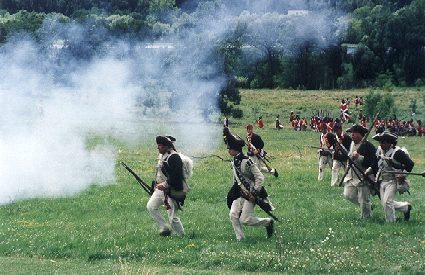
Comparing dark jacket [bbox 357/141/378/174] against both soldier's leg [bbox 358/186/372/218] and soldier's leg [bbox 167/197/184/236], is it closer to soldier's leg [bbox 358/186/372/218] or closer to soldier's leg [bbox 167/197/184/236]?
soldier's leg [bbox 358/186/372/218]

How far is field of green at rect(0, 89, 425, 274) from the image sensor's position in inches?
528

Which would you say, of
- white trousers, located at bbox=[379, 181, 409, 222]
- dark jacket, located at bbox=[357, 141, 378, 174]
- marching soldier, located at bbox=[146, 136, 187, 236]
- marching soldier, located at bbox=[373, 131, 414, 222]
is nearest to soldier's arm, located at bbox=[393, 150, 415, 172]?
marching soldier, located at bbox=[373, 131, 414, 222]

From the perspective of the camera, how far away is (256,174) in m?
15.5

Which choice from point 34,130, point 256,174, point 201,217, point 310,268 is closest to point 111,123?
point 34,130

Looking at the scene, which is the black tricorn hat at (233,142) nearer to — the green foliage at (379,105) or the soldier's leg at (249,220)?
the soldier's leg at (249,220)

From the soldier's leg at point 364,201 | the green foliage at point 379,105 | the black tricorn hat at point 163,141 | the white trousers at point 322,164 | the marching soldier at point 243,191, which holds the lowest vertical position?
the green foliage at point 379,105

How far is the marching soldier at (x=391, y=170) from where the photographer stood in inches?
661

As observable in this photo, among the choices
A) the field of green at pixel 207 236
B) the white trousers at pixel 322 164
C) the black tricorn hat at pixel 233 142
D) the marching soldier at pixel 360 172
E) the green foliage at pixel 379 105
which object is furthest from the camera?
the green foliage at pixel 379 105

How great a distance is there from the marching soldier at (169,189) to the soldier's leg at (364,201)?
4043 millimetres

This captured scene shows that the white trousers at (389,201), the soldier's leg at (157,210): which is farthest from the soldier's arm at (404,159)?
the soldier's leg at (157,210)

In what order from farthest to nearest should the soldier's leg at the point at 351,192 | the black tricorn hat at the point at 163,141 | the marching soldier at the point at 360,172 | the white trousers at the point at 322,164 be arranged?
1. the white trousers at the point at 322,164
2. the soldier's leg at the point at 351,192
3. the marching soldier at the point at 360,172
4. the black tricorn hat at the point at 163,141

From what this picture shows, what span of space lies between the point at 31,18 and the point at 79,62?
3.08 meters

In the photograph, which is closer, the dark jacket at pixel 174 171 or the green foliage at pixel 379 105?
the dark jacket at pixel 174 171

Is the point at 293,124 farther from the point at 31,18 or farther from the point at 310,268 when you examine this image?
the point at 310,268
